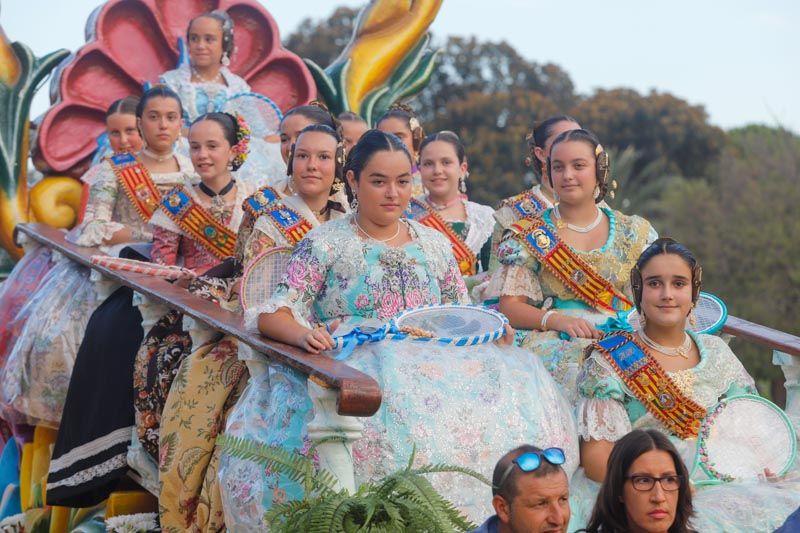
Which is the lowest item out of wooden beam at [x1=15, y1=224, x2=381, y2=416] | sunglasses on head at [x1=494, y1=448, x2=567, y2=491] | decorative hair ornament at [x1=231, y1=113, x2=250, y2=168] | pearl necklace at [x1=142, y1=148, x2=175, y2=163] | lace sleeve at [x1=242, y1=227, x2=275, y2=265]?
sunglasses on head at [x1=494, y1=448, x2=567, y2=491]

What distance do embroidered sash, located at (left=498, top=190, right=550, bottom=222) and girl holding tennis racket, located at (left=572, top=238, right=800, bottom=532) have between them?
6.52 feet

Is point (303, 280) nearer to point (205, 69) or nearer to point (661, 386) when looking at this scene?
point (661, 386)

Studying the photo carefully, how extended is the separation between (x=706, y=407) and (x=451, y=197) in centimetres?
327

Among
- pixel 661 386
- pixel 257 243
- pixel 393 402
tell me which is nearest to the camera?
pixel 393 402

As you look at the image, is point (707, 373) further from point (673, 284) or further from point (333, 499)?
point (333, 499)

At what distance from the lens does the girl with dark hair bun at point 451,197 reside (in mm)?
8352

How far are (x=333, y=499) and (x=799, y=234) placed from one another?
25.9m

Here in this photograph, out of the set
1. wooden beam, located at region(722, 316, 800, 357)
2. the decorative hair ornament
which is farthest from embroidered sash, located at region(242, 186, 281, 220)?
wooden beam, located at region(722, 316, 800, 357)

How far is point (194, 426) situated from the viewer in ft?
19.9

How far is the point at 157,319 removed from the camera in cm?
681

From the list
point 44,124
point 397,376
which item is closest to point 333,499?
point 397,376

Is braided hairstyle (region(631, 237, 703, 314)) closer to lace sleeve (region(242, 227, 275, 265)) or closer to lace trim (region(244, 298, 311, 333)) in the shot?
lace trim (region(244, 298, 311, 333))

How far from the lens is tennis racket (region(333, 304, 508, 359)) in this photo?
523cm

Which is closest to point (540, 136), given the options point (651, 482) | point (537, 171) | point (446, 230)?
point (537, 171)
